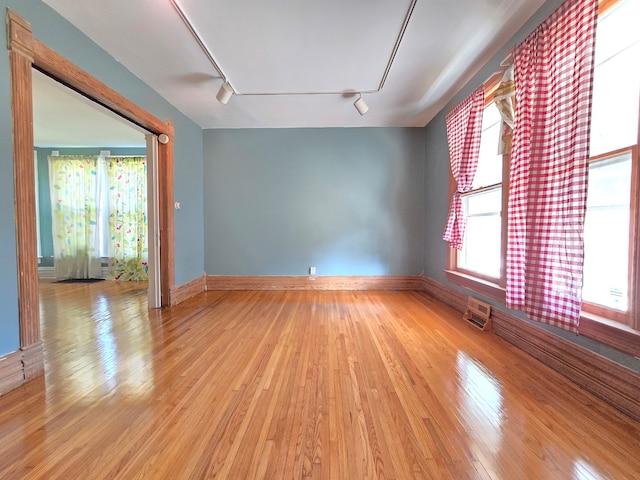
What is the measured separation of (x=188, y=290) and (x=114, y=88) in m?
2.36

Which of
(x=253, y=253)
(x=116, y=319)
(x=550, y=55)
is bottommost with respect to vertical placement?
(x=116, y=319)

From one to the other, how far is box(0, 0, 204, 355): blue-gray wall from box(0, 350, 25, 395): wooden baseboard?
4cm

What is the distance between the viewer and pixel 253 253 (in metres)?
4.17

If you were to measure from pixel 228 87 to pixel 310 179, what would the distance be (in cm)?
168

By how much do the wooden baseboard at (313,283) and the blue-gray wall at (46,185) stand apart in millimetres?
3106

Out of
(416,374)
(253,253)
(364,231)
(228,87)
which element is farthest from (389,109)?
(416,374)

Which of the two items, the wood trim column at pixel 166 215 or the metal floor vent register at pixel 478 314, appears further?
the wood trim column at pixel 166 215

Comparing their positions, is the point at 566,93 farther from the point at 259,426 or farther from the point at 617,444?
the point at 259,426

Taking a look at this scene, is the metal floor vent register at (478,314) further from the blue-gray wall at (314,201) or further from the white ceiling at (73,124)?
the white ceiling at (73,124)

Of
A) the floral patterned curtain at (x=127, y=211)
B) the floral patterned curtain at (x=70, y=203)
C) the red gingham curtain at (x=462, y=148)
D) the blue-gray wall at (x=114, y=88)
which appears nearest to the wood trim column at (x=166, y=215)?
the blue-gray wall at (x=114, y=88)

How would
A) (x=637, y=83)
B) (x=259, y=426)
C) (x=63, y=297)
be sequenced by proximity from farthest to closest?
(x=63, y=297) → (x=637, y=83) → (x=259, y=426)

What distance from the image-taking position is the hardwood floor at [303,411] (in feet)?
3.39

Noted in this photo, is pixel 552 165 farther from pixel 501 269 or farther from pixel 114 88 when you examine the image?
pixel 114 88

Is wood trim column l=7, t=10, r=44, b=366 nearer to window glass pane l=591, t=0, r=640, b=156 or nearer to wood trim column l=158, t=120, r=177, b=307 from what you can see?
wood trim column l=158, t=120, r=177, b=307
